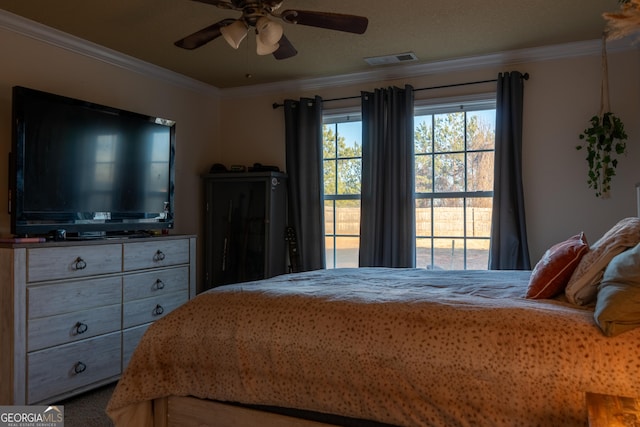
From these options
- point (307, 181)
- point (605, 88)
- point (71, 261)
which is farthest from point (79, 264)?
point (605, 88)

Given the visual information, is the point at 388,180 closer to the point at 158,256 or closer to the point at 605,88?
the point at 605,88

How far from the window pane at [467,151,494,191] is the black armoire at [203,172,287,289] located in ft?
5.48

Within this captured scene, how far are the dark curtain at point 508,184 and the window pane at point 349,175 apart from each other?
1242mm

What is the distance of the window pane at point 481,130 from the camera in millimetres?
4086

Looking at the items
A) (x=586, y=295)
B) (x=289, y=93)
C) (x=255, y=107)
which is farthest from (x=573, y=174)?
(x=255, y=107)

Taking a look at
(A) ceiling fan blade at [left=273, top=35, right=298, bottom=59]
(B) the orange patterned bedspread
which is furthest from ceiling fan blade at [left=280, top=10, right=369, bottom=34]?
(B) the orange patterned bedspread

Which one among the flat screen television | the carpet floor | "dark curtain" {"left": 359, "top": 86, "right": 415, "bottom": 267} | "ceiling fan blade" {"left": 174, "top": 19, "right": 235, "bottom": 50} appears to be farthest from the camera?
"dark curtain" {"left": 359, "top": 86, "right": 415, "bottom": 267}

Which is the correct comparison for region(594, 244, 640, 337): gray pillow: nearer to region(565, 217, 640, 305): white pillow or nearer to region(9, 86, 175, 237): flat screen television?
region(565, 217, 640, 305): white pillow

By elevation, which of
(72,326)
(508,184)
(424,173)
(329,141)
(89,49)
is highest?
(89,49)

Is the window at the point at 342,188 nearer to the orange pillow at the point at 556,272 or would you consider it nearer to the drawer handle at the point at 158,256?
the drawer handle at the point at 158,256

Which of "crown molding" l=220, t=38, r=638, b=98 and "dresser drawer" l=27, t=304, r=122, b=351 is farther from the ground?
"crown molding" l=220, t=38, r=638, b=98

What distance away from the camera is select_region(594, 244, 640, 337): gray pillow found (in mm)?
1471

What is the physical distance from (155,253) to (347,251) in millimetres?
1777

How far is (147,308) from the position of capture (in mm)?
3543
